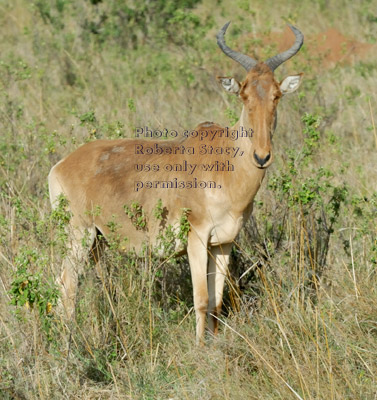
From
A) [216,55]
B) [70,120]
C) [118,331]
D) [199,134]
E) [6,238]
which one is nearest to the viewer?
[118,331]

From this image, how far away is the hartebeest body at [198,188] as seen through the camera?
592 cm

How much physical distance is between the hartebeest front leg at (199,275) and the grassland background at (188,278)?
0.47 ft

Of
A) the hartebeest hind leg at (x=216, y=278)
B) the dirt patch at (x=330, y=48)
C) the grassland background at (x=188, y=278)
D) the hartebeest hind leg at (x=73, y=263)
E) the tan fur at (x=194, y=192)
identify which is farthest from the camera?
the dirt patch at (x=330, y=48)

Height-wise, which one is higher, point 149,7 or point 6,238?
point 149,7

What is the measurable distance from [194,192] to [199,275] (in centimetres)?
71

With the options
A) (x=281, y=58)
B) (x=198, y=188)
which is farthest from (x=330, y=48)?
(x=198, y=188)

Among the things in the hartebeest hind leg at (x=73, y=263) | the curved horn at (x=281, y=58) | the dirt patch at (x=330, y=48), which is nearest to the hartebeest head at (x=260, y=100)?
the curved horn at (x=281, y=58)

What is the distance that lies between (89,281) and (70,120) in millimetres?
5129

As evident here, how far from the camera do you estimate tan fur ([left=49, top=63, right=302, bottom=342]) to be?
19.4 feet

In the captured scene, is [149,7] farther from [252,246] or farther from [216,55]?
[252,246]

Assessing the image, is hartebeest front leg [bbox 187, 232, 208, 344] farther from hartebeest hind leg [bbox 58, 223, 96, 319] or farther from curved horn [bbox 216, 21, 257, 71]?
curved horn [bbox 216, 21, 257, 71]

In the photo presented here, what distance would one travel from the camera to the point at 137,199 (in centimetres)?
666

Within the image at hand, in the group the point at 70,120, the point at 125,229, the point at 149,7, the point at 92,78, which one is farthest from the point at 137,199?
the point at 149,7

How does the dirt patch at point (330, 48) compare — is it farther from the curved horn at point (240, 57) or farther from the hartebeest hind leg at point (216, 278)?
the hartebeest hind leg at point (216, 278)
